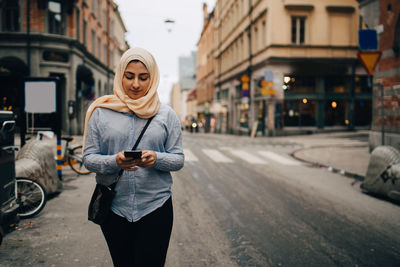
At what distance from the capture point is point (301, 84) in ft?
91.8

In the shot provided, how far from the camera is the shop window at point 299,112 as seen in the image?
27844 mm

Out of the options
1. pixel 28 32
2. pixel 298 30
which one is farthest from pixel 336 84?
pixel 28 32

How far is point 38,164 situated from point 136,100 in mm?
4693

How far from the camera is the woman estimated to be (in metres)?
2.32

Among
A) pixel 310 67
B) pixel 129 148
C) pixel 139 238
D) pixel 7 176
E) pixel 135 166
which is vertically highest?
pixel 310 67

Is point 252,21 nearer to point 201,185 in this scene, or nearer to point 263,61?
point 263,61

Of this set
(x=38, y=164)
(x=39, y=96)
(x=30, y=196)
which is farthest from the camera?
(x=39, y=96)

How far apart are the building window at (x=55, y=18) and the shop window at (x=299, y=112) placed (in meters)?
16.8

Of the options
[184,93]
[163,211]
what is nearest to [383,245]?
[163,211]

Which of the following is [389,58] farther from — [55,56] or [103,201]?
[55,56]

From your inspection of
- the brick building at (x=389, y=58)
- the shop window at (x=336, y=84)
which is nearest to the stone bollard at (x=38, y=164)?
the brick building at (x=389, y=58)

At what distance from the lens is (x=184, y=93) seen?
340 ft

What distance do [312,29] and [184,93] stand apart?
252 ft

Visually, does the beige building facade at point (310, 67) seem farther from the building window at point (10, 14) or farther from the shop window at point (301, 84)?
the building window at point (10, 14)
